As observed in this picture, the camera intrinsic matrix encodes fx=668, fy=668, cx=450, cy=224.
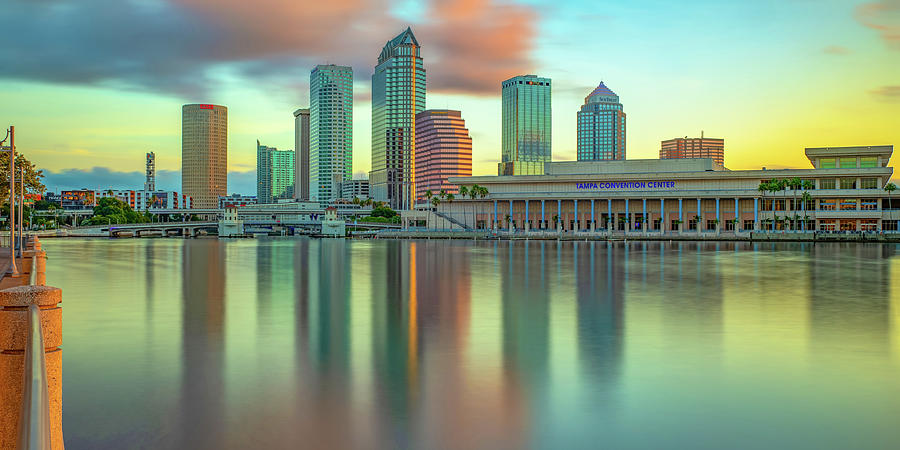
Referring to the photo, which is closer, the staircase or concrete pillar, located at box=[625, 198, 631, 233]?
concrete pillar, located at box=[625, 198, 631, 233]

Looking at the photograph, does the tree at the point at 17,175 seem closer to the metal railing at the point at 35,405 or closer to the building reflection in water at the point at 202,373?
the building reflection in water at the point at 202,373

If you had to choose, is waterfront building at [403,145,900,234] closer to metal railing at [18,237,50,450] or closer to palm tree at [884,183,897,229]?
palm tree at [884,183,897,229]

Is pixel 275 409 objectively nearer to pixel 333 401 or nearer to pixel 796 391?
pixel 333 401

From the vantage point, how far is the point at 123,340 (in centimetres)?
2248

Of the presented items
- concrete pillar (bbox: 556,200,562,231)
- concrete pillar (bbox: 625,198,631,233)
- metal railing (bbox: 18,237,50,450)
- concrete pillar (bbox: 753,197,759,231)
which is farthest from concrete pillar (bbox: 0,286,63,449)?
concrete pillar (bbox: 753,197,759,231)

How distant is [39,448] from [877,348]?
24256 mm

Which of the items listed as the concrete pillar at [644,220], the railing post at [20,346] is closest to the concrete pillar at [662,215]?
the concrete pillar at [644,220]

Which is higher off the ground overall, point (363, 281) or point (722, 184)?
point (722, 184)

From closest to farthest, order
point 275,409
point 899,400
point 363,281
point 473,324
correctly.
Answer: point 275,409 < point 899,400 < point 473,324 < point 363,281

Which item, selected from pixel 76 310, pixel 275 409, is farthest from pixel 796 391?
pixel 76 310

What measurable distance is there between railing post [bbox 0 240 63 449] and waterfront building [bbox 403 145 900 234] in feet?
539

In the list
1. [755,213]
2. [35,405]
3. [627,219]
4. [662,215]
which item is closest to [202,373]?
[35,405]

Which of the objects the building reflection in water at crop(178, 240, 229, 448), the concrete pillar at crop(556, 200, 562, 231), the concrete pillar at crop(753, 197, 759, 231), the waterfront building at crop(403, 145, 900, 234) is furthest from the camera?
the concrete pillar at crop(556, 200, 562, 231)

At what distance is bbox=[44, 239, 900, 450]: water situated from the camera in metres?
12.6
